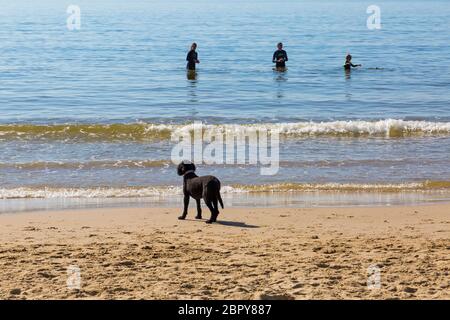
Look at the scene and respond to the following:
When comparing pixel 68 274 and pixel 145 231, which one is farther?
pixel 145 231

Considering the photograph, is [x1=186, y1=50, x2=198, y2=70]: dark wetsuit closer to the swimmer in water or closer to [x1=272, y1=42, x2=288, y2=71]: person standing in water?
[x1=272, y1=42, x2=288, y2=71]: person standing in water

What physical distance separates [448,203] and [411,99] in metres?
12.8

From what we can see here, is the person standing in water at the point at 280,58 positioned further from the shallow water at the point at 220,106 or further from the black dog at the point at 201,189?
the black dog at the point at 201,189

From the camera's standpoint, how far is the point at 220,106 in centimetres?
2338

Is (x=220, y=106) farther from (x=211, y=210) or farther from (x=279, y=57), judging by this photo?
(x=211, y=210)

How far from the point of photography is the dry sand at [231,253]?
7715mm

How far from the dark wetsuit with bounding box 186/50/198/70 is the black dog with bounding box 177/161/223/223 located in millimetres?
17475

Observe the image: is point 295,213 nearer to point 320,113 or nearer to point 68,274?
point 68,274

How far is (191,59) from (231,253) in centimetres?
2063

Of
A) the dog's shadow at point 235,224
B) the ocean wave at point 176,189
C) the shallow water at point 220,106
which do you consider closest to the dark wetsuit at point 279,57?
the shallow water at point 220,106

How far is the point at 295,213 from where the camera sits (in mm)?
11766

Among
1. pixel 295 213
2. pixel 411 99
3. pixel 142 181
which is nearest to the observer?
pixel 295 213

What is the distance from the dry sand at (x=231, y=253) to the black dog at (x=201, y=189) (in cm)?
22
